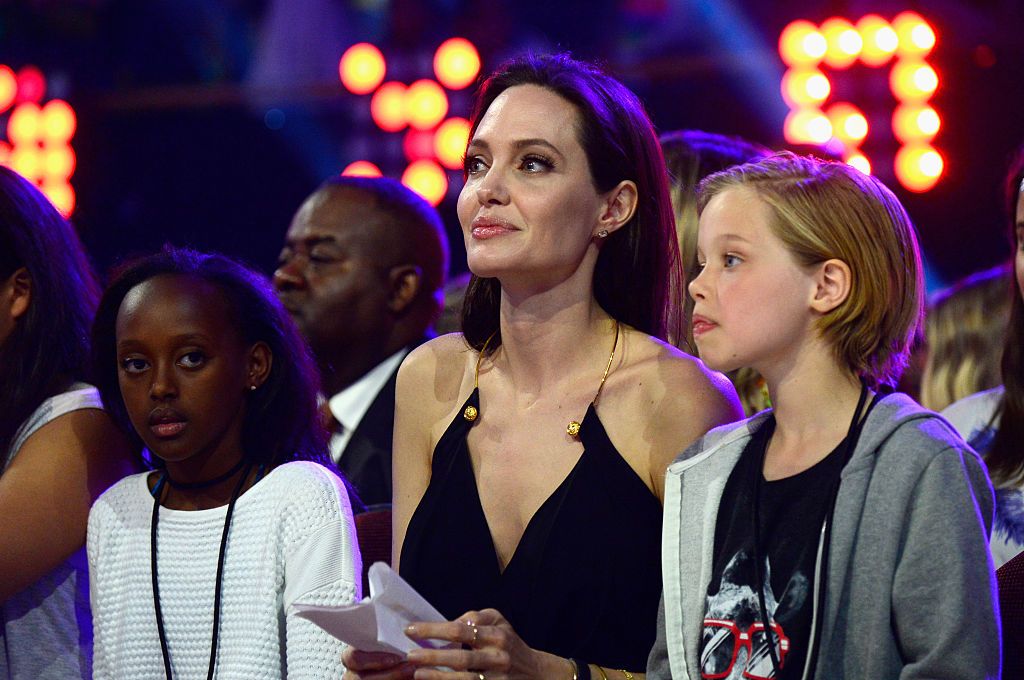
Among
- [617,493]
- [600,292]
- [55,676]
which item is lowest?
[55,676]

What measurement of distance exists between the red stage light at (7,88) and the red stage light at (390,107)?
2.17 meters

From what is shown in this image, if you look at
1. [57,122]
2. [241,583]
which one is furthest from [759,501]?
[57,122]

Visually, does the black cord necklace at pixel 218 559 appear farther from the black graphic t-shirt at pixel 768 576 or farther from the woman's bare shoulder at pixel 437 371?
the black graphic t-shirt at pixel 768 576

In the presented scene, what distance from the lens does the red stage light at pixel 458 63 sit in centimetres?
659

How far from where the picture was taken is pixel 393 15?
22.6ft

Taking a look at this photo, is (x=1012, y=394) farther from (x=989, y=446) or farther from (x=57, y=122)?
(x=57, y=122)

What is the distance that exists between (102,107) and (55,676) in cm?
560

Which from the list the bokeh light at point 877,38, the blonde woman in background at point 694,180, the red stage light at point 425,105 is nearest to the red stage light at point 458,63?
the red stage light at point 425,105

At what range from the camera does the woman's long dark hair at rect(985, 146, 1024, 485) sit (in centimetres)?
281

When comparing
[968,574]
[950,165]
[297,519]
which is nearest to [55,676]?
[297,519]

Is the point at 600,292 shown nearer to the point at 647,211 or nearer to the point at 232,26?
the point at 647,211

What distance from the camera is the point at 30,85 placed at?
736cm

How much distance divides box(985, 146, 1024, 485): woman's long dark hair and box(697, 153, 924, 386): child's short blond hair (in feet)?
2.40

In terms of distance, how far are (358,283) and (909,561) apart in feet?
8.35
